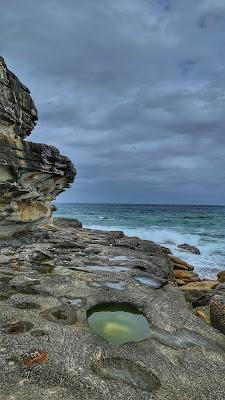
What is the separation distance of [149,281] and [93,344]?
6.43 metres

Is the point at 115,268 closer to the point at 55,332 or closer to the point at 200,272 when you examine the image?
the point at 55,332

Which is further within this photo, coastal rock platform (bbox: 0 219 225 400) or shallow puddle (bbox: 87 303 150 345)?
shallow puddle (bbox: 87 303 150 345)

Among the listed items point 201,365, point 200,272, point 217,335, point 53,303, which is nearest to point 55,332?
point 53,303

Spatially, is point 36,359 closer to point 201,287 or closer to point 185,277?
point 201,287

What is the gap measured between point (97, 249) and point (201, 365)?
1266cm

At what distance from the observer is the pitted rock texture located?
16355mm

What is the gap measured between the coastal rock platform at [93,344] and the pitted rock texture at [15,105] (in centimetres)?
702

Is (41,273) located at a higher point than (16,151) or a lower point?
lower

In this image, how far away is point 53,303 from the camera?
30.7ft

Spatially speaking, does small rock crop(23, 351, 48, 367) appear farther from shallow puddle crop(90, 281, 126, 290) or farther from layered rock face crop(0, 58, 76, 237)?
layered rock face crop(0, 58, 76, 237)

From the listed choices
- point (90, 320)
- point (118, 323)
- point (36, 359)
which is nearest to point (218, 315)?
point (118, 323)

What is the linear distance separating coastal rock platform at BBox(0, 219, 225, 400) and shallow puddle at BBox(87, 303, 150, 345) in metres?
0.19

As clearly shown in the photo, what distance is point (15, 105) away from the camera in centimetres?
1786

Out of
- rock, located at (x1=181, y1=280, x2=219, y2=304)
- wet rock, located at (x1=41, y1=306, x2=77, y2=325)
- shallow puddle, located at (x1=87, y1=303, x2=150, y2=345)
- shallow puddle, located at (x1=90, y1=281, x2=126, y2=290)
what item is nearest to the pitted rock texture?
shallow puddle, located at (x1=90, y1=281, x2=126, y2=290)
